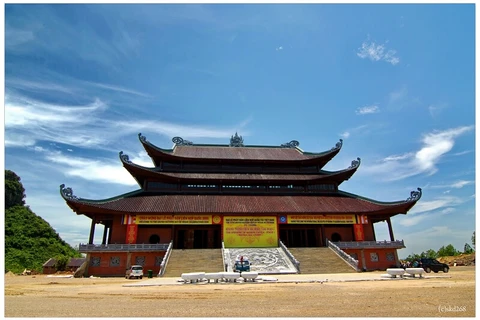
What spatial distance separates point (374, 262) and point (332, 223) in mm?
5033

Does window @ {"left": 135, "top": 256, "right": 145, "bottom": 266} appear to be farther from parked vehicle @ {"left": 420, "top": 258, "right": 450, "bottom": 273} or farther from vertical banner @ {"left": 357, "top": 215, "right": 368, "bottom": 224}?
parked vehicle @ {"left": 420, "top": 258, "right": 450, "bottom": 273}

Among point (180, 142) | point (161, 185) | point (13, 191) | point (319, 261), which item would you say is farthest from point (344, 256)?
point (13, 191)

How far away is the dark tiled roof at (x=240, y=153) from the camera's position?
126 feet

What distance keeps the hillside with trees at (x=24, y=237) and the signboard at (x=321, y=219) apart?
1351 inches

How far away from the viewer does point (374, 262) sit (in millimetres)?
27438

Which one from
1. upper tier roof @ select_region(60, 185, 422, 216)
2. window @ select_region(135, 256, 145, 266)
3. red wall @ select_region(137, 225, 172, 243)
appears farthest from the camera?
red wall @ select_region(137, 225, 172, 243)

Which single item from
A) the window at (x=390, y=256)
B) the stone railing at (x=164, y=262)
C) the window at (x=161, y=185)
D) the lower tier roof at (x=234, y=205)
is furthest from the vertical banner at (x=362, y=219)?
the window at (x=161, y=185)

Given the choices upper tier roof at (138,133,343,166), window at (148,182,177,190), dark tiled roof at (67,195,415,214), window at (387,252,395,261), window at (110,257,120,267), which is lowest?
window at (387,252,395,261)

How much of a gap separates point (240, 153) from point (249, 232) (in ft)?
47.3

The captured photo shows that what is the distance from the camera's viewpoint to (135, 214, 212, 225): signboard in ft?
91.0

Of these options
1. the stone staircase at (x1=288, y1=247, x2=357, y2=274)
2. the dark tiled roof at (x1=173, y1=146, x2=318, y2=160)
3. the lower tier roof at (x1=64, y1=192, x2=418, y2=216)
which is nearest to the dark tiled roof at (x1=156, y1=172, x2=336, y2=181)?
the lower tier roof at (x1=64, y1=192, x2=418, y2=216)

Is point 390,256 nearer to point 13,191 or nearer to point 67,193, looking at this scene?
point 67,193

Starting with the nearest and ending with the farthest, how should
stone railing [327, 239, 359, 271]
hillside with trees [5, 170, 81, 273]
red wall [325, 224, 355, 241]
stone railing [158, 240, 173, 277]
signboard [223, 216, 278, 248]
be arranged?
1. stone railing [158, 240, 173, 277]
2. stone railing [327, 239, 359, 271]
3. signboard [223, 216, 278, 248]
4. red wall [325, 224, 355, 241]
5. hillside with trees [5, 170, 81, 273]

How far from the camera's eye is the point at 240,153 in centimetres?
4044
